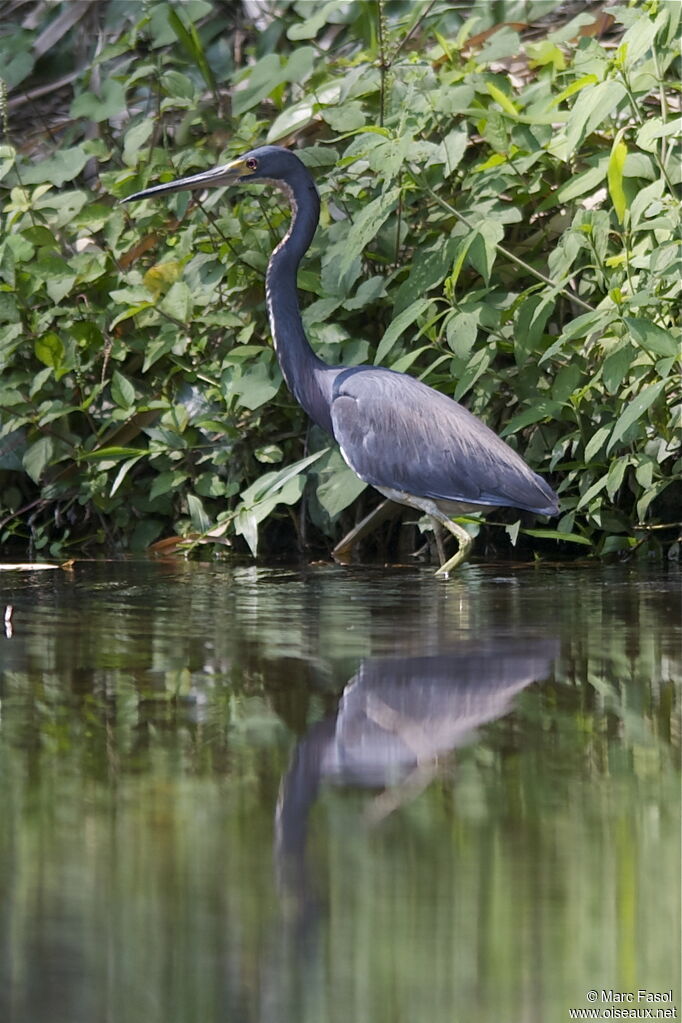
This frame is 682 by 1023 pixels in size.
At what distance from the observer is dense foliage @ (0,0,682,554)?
5.24 metres

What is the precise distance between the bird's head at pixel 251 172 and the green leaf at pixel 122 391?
2.42ft

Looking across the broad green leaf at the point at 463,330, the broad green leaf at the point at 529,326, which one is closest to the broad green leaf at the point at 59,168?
the broad green leaf at the point at 463,330

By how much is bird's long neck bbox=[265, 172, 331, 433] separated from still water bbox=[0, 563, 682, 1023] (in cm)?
186

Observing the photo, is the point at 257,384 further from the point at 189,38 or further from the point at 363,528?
the point at 189,38

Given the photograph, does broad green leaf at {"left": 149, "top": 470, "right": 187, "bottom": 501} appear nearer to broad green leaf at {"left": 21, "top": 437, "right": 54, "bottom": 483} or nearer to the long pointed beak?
broad green leaf at {"left": 21, "top": 437, "right": 54, "bottom": 483}

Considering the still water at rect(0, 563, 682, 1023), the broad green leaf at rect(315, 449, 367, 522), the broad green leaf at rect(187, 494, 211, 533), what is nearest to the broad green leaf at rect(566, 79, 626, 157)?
the broad green leaf at rect(315, 449, 367, 522)

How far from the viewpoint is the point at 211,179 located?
6.01m

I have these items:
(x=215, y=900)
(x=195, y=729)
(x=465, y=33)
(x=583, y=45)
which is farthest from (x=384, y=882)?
(x=465, y=33)

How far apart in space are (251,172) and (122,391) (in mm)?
1021

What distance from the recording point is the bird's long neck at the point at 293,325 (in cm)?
576

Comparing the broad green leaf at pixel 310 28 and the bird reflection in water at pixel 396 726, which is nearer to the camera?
the bird reflection in water at pixel 396 726

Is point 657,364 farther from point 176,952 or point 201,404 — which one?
point 176,952

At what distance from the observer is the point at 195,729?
113 inches

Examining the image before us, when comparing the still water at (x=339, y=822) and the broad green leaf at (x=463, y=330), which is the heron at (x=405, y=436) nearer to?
the broad green leaf at (x=463, y=330)
